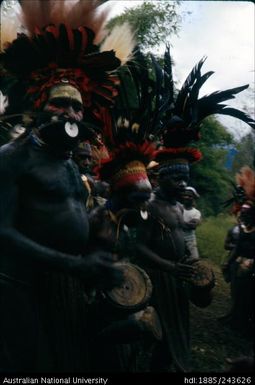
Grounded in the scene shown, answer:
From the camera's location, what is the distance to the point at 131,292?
139 inches

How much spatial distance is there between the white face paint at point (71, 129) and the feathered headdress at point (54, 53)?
0.35 metres

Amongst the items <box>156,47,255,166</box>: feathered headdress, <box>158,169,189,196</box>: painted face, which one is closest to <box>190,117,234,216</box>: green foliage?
<box>156,47,255,166</box>: feathered headdress

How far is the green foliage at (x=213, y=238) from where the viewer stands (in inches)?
523

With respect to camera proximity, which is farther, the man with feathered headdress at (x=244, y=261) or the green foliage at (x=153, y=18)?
the green foliage at (x=153, y=18)

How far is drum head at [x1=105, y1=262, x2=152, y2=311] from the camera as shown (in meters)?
3.38

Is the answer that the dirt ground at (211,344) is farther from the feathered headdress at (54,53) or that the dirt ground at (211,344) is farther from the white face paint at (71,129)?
the feathered headdress at (54,53)

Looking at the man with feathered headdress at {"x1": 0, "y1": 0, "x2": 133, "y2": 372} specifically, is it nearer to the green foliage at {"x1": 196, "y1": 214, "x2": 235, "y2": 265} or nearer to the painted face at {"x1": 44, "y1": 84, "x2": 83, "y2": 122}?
the painted face at {"x1": 44, "y1": 84, "x2": 83, "y2": 122}

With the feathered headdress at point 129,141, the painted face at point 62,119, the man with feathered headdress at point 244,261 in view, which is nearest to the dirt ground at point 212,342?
the man with feathered headdress at point 244,261

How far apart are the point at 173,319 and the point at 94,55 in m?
2.46

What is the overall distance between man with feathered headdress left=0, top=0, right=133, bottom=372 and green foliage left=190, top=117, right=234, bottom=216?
31.3 feet

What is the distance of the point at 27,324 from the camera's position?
284 centimetres

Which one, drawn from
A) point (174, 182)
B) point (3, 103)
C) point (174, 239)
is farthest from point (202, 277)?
point (3, 103)

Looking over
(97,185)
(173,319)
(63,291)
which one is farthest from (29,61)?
(173,319)

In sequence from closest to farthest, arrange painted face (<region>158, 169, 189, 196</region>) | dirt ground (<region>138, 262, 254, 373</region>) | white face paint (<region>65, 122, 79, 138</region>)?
white face paint (<region>65, 122, 79, 138</region>)
painted face (<region>158, 169, 189, 196</region>)
dirt ground (<region>138, 262, 254, 373</region>)
